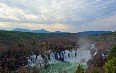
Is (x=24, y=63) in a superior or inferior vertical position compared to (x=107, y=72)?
inferior

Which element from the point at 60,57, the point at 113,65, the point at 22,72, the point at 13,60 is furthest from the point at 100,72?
the point at 60,57

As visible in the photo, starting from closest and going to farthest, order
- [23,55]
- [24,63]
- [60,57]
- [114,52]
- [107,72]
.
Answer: [107,72] < [114,52] < [24,63] < [23,55] < [60,57]

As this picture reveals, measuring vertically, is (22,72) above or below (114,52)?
below

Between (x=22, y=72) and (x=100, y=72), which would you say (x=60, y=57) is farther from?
(x=100, y=72)

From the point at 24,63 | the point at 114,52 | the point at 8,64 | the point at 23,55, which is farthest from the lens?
the point at 23,55

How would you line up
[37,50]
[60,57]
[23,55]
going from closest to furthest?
1. [23,55]
2. [37,50]
3. [60,57]

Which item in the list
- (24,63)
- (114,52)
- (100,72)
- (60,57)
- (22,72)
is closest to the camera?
(100,72)

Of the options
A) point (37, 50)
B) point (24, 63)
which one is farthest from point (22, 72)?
point (37, 50)

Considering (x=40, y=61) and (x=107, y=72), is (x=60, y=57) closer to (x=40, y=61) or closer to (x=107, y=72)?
(x=40, y=61)

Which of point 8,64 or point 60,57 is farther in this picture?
point 60,57
